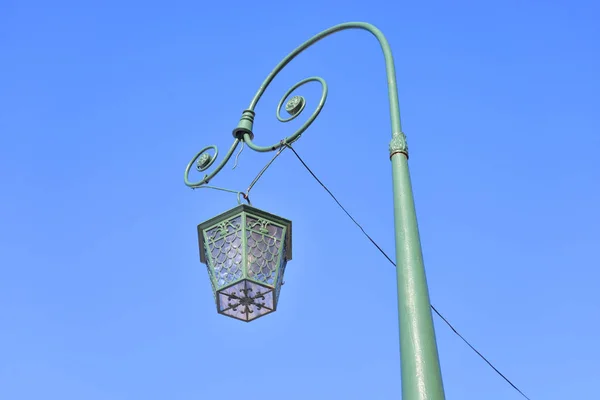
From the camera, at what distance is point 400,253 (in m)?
3.39

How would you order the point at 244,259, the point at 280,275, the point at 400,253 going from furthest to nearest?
the point at 280,275 → the point at 244,259 → the point at 400,253

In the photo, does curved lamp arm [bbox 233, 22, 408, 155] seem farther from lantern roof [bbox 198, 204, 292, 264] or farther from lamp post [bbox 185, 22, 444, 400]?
lantern roof [bbox 198, 204, 292, 264]

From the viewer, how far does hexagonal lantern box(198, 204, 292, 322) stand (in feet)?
14.9

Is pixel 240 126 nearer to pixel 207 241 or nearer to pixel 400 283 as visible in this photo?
pixel 207 241

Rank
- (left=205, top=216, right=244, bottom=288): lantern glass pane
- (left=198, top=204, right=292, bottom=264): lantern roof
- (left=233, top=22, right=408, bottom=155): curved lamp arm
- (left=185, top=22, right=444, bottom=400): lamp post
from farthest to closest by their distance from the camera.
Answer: (left=198, top=204, right=292, bottom=264): lantern roof
(left=205, top=216, right=244, bottom=288): lantern glass pane
(left=233, top=22, right=408, bottom=155): curved lamp arm
(left=185, top=22, right=444, bottom=400): lamp post

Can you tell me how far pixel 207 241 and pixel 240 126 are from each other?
117 cm

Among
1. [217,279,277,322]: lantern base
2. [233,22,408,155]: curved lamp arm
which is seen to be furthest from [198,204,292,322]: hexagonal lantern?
[233,22,408,155]: curved lamp arm

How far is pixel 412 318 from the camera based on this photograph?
3115mm

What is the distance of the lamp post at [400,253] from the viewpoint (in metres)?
2.95

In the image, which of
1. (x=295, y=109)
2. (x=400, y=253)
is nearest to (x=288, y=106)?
(x=295, y=109)

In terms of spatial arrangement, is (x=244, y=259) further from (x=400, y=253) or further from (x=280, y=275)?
(x=400, y=253)

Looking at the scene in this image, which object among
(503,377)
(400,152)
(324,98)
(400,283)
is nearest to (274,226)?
(324,98)

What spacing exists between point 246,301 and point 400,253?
1.52 metres

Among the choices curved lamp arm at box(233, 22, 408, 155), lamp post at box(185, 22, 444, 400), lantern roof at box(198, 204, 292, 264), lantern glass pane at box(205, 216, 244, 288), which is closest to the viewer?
lamp post at box(185, 22, 444, 400)
